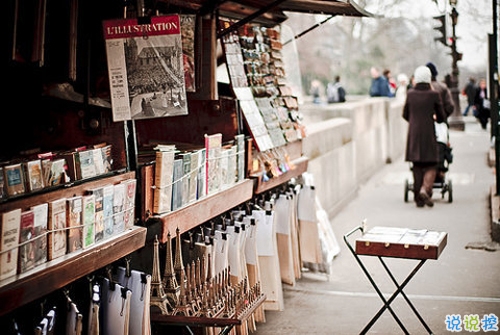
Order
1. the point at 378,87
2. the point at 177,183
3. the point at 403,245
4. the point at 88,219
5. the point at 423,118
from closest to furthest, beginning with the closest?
1. the point at 88,219
2. the point at 177,183
3. the point at 403,245
4. the point at 423,118
5. the point at 378,87

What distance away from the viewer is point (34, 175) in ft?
13.2

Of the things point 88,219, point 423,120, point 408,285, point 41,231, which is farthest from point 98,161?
point 423,120

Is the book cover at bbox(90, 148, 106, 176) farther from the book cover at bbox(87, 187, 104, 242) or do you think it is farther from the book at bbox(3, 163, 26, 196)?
the book at bbox(3, 163, 26, 196)

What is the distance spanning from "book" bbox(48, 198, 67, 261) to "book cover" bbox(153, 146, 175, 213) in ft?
3.43

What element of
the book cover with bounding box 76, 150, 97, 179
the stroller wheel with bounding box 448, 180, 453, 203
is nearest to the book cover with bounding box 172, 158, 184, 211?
the book cover with bounding box 76, 150, 97, 179

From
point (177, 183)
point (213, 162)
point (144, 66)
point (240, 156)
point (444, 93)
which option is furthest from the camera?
point (444, 93)

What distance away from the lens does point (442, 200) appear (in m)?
13.2

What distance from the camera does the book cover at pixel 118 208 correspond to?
4.64 meters

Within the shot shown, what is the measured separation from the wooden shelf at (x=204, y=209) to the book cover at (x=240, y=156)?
0.06 meters

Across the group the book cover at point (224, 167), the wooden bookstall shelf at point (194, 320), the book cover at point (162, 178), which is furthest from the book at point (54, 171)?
the book cover at point (224, 167)

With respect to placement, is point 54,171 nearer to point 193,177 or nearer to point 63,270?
point 63,270

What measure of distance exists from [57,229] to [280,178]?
3.87 m

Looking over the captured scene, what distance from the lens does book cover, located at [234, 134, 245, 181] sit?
6.59 metres

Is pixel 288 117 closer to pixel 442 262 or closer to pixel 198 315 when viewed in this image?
pixel 442 262
